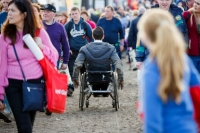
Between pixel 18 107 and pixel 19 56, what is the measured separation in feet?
1.69

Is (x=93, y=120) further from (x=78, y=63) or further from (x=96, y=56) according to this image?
(x=96, y=56)

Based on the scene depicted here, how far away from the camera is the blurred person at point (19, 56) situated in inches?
244

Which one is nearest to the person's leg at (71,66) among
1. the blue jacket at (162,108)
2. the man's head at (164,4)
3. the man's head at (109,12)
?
the man's head at (109,12)

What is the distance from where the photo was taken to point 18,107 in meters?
6.15

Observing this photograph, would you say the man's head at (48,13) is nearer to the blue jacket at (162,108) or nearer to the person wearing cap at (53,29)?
the person wearing cap at (53,29)

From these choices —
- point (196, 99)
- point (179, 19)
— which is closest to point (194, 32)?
point (179, 19)

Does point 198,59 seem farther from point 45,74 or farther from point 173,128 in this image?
point 173,128

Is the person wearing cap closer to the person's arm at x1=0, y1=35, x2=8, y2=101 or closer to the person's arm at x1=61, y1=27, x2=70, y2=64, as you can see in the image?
the person's arm at x1=61, y1=27, x2=70, y2=64

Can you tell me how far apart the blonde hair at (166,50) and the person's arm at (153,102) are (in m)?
0.04

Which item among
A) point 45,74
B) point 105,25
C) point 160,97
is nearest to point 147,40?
point 160,97

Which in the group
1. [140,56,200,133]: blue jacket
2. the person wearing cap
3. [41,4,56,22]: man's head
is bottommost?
the person wearing cap

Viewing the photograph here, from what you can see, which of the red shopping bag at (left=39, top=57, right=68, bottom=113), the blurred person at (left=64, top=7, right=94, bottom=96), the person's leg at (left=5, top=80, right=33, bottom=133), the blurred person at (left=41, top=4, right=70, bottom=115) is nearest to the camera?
the person's leg at (left=5, top=80, right=33, bottom=133)

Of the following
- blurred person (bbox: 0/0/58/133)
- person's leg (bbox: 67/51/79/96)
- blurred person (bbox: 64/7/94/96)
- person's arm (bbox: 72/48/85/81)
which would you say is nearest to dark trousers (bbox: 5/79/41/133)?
blurred person (bbox: 0/0/58/133)

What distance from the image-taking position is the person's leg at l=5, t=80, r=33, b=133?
19.9 feet
